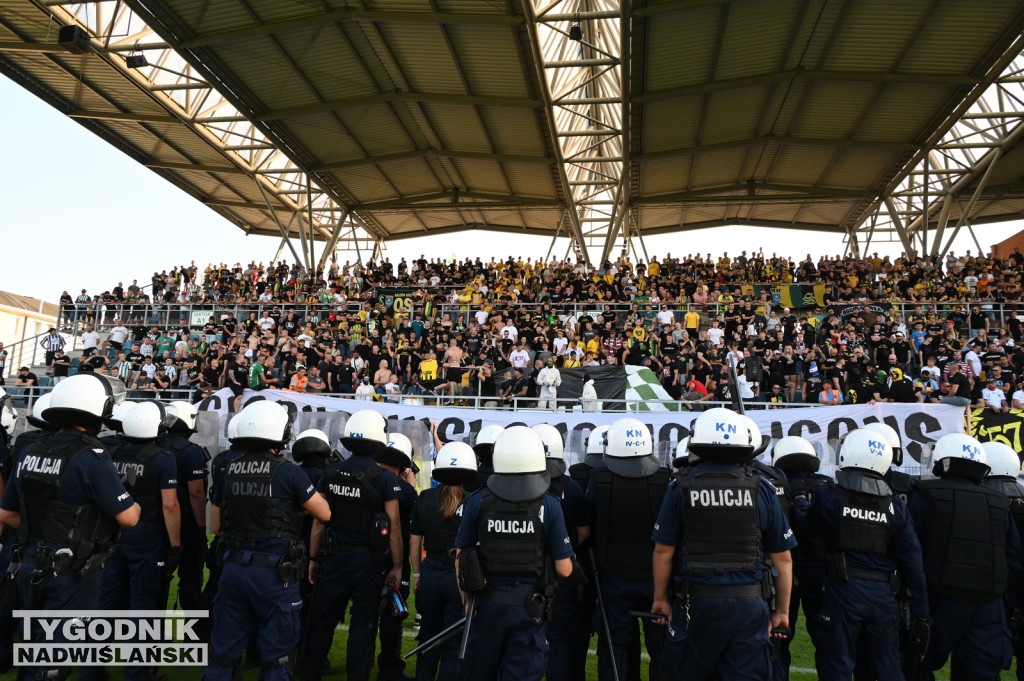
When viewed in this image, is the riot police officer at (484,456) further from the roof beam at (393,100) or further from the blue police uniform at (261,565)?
the roof beam at (393,100)

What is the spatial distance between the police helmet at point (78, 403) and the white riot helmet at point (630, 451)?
3.72 meters

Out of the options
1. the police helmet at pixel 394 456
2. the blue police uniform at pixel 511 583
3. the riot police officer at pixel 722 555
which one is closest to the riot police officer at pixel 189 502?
the police helmet at pixel 394 456

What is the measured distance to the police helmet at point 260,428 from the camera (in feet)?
17.0

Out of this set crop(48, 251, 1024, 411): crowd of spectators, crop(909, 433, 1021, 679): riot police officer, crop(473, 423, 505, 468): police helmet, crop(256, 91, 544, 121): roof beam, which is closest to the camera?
crop(909, 433, 1021, 679): riot police officer

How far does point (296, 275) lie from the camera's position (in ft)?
95.6

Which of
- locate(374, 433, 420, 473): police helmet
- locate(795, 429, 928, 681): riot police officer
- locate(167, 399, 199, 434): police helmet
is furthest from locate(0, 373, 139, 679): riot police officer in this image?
locate(795, 429, 928, 681): riot police officer

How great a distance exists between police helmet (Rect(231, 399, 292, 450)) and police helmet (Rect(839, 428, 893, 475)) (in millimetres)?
4296

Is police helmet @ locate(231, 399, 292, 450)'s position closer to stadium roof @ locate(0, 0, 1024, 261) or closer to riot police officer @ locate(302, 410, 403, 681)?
riot police officer @ locate(302, 410, 403, 681)

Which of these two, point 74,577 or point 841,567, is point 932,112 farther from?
point 74,577

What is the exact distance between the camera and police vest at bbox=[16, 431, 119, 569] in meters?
4.68

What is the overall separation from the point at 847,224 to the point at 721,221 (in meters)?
5.57

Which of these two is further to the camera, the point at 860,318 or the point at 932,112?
the point at 932,112

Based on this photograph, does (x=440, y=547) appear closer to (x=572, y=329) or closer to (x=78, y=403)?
(x=78, y=403)

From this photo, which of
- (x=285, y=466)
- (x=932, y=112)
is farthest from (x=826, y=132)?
(x=285, y=466)
